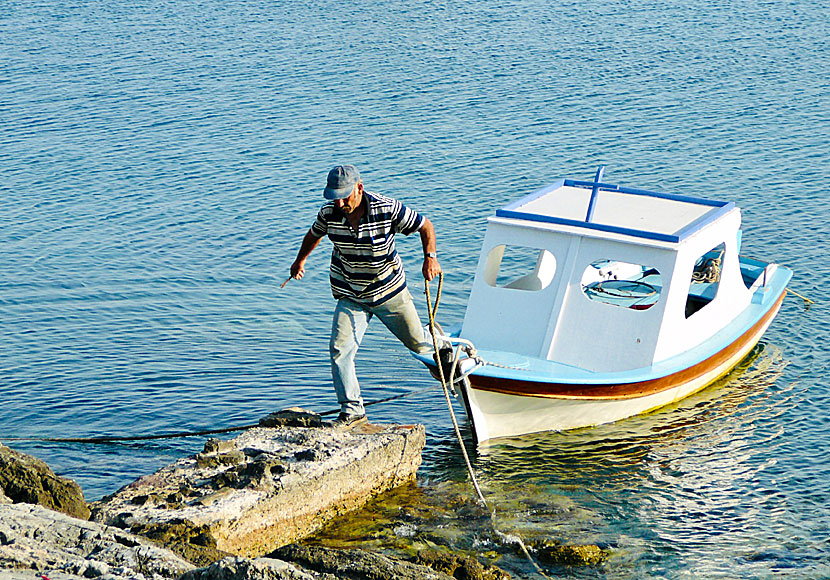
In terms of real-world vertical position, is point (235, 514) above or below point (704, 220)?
below

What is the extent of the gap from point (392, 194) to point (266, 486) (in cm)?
1166

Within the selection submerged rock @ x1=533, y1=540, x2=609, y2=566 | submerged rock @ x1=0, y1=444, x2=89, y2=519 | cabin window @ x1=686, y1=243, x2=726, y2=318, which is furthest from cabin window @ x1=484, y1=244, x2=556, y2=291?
submerged rock @ x1=0, y1=444, x2=89, y2=519

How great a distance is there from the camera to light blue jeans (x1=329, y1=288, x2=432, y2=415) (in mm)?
8555

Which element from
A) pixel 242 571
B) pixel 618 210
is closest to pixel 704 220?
pixel 618 210

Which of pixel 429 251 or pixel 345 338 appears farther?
pixel 345 338

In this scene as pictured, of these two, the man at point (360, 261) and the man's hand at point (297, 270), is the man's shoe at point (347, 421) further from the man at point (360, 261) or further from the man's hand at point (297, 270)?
the man's hand at point (297, 270)

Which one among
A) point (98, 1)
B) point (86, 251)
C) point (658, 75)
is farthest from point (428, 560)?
point (98, 1)

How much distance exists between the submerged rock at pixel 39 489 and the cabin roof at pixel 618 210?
5316 mm

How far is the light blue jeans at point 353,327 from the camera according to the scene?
855 centimetres

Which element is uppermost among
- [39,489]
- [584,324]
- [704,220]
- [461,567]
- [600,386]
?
[704,220]

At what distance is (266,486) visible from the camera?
7.88 metres

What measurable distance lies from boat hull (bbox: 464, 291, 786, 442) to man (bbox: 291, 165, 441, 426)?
4.28 feet

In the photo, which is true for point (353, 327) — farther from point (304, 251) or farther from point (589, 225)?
point (589, 225)

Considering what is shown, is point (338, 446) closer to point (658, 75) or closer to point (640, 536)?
point (640, 536)
